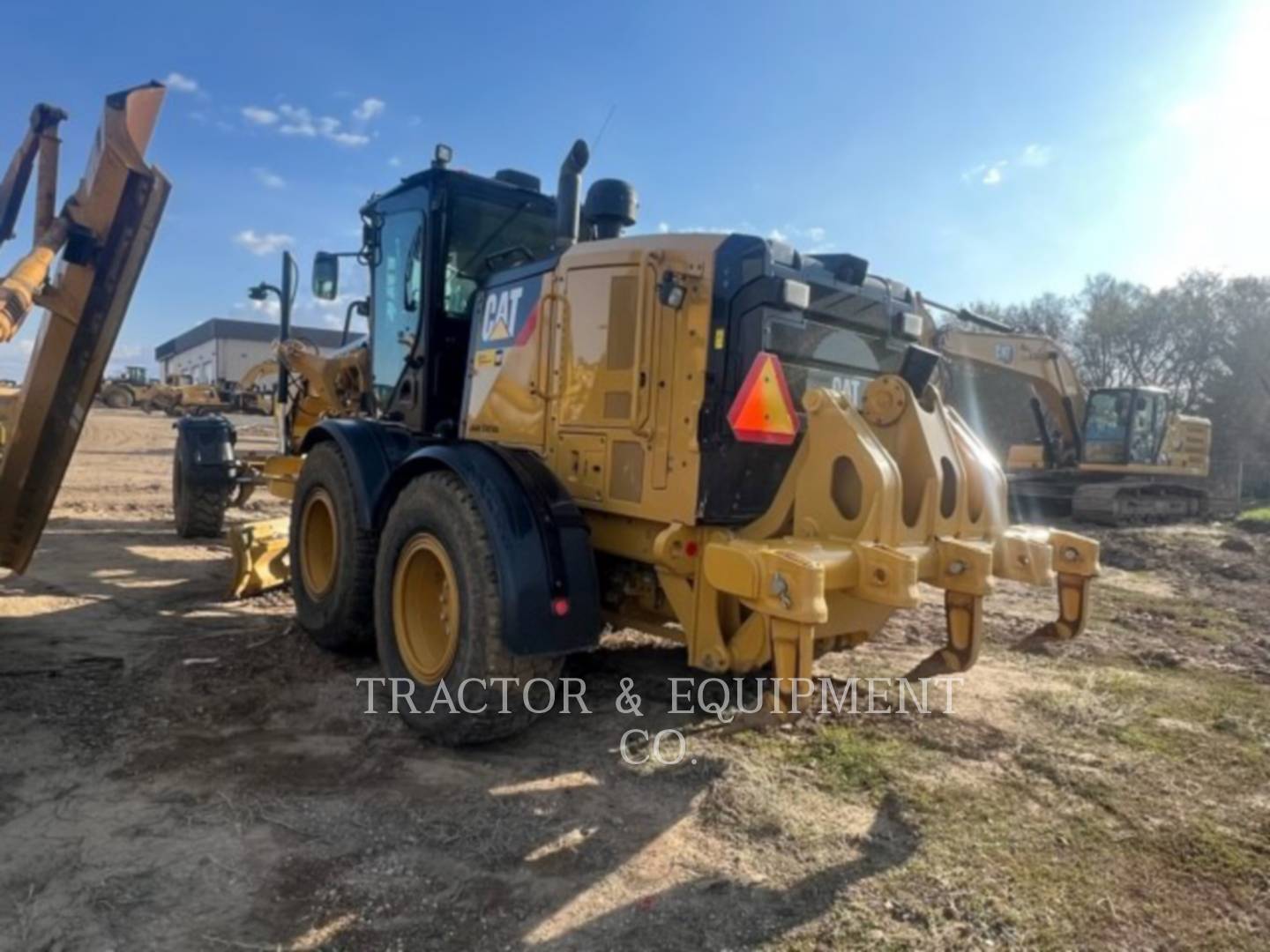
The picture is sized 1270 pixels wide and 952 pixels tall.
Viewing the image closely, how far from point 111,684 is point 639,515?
118 inches

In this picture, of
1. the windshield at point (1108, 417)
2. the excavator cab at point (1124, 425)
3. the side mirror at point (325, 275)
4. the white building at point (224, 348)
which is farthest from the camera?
the white building at point (224, 348)

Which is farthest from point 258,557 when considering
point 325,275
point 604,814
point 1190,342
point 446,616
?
point 1190,342

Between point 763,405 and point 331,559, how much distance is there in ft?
11.5

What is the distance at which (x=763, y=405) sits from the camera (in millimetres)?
3627

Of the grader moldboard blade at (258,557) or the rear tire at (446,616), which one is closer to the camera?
the rear tire at (446,616)

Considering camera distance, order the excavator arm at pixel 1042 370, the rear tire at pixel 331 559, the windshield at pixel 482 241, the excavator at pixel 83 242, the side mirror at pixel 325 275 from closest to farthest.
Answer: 1. the excavator at pixel 83 242
2. the rear tire at pixel 331 559
3. the windshield at pixel 482 241
4. the side mirror at pixel 325 275
5. the excavator arm at pixel 1042 370

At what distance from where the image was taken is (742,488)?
379cm

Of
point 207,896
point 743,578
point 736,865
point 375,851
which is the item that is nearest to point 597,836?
point 736,865

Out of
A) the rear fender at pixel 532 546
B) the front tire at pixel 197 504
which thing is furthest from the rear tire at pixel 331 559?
the front tire at pixel 197 504

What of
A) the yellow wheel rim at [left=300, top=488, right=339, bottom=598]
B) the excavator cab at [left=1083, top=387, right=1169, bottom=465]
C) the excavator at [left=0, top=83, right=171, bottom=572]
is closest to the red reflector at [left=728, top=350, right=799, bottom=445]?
the excavator at [left=0, top=83, right=171, bottom=572]

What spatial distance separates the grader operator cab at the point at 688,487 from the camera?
139 inches

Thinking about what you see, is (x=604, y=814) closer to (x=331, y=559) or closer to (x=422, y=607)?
(x=422, y=607)

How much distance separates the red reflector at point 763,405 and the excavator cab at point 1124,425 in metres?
17.0

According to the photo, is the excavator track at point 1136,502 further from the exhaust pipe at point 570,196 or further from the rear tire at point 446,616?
the rear tire at point 446,616
